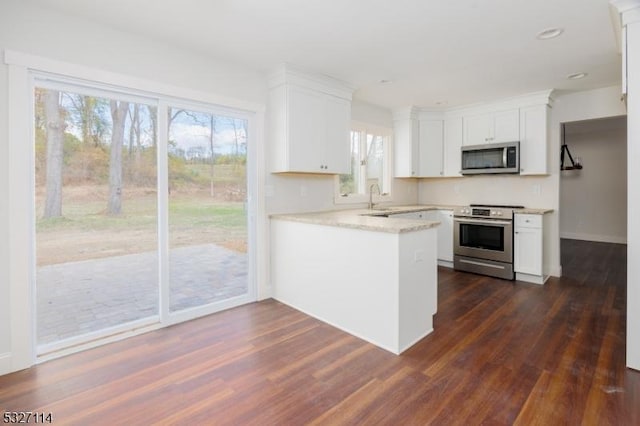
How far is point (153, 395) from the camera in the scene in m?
1.91

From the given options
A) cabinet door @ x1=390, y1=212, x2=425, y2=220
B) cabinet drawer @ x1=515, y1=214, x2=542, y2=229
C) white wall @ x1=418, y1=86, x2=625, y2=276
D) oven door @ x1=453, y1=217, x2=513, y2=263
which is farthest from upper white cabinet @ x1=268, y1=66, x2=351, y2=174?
white wall @ x1=418, y1=86, x2=625, y2=276

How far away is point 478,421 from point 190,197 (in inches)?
107

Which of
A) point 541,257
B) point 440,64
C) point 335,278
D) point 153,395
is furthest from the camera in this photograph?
point 541,257

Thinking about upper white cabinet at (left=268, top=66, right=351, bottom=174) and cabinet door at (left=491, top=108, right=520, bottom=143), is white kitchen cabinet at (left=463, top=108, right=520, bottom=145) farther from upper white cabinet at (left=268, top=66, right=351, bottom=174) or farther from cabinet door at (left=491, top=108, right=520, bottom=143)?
upper white cabinet at (left=268, top=66, right=351, bottom=174)

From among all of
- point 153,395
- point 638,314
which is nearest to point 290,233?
point 153,395

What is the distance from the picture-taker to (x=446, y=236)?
4859 mm

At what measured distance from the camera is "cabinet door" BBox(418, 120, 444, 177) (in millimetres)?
5145

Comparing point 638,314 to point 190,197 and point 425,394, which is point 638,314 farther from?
point 190,197

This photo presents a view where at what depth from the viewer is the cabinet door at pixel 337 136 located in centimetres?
367

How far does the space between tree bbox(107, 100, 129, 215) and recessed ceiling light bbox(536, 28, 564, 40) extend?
3.37 m

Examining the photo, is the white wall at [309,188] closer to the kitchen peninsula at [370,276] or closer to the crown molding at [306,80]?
the kitchen peninsula at [370,276]

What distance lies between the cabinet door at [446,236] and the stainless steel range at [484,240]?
0.08 m

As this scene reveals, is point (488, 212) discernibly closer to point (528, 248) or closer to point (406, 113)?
point (528, 248)

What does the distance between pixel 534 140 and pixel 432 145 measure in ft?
4.44
